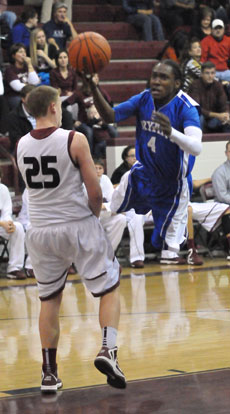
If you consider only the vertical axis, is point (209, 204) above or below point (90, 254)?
below

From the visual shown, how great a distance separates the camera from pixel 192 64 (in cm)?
1397

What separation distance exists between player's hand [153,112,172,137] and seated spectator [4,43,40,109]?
661cm

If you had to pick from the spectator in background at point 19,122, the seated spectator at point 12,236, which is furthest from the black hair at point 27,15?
the seated spectator at point 12,236

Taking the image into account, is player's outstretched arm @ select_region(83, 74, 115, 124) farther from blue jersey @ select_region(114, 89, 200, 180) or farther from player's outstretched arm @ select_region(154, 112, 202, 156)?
player's outstretched arm @ select_region(154, 112, 202, 156)

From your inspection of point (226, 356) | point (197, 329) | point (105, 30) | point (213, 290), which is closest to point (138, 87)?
point (105, 30)

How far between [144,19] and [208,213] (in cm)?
492

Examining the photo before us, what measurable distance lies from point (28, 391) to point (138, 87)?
384 inches

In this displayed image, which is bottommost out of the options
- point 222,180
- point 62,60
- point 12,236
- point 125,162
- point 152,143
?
point 12,236

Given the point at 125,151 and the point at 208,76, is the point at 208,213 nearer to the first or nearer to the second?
the point at 125,151

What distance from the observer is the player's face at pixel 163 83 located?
621 cm

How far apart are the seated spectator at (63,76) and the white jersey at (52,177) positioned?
761 cm

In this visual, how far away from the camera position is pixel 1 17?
44.4 ft

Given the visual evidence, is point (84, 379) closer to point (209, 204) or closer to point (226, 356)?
point (226, 356)

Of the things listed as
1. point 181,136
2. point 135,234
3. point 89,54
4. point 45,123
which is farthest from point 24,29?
point 45,123
